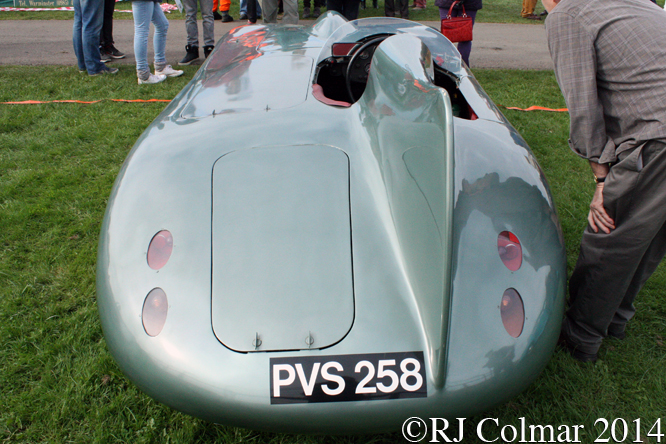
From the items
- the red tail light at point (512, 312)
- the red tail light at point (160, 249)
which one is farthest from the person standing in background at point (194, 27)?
the red tail light at point (512, 312)

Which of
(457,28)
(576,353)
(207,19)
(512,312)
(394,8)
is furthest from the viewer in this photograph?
(394,8)

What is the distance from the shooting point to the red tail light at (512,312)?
148 centimetres

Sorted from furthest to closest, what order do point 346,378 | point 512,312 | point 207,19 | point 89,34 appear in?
point 207,19
point 89,34
point 512,312
point 346,378

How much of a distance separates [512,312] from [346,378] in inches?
22.9

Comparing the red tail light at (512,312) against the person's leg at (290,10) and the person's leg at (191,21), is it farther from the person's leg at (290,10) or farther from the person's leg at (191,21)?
the person's leg at (191,21)

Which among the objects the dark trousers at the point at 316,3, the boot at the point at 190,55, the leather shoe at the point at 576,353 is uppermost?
the dark trousers at the point at 316,3

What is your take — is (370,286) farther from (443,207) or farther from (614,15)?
(614,15)

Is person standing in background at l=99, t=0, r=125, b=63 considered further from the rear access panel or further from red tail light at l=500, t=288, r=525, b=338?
red tail light at l=500, t=288, r=525, b=338

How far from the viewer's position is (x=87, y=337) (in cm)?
227

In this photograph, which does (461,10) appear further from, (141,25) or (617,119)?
(617,119)

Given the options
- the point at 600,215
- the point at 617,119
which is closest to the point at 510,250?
the point at 600,215

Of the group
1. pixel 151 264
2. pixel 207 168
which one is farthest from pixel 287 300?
pixel 207 168

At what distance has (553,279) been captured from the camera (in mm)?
1643

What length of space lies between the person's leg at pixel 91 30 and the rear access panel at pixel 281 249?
4804 mm
